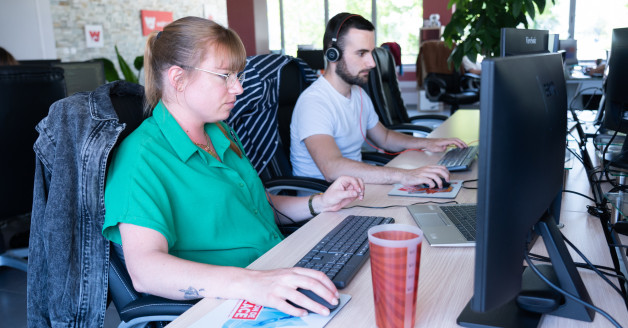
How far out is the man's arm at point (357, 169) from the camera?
154cm

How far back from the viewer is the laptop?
1090 millimetres

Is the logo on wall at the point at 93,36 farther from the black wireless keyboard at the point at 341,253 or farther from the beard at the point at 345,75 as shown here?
the black wireless keyboard at the point at 341,253

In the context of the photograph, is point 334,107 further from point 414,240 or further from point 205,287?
point 414,240

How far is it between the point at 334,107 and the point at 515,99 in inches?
62.0

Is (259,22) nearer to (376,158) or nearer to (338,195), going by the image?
(376,158)

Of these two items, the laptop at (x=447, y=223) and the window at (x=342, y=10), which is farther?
the window at (x=342, y=10)

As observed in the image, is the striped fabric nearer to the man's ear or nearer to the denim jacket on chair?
the man's ear

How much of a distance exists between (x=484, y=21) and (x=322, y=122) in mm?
1187

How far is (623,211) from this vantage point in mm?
1143

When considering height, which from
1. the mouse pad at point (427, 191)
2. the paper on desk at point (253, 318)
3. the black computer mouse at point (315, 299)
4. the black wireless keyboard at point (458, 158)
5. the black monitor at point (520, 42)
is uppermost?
the black monitor at point (520, 42)

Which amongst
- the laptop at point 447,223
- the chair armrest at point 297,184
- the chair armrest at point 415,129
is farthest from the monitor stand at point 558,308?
the chair armrest at point 415,129

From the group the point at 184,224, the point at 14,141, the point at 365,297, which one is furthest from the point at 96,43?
the point at 365,297

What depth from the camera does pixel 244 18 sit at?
29.4 feet

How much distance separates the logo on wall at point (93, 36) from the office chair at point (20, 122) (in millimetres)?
4033
